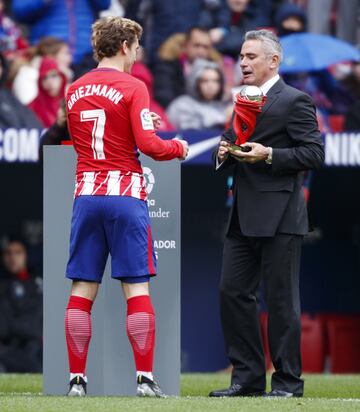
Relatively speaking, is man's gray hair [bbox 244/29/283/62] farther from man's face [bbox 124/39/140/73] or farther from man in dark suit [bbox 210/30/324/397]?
man's face [bbox 124/39/140/73]

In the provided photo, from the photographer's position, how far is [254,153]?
281 inches

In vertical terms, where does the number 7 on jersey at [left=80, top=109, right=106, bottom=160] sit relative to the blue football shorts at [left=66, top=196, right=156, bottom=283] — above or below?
above

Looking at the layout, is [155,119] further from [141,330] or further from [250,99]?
[141,330]

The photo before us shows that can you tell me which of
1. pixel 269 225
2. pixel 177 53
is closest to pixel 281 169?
pixel 269 225

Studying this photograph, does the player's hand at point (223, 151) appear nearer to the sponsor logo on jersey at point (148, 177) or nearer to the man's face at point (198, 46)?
the sponsor logo on jersey at point (148, 177)

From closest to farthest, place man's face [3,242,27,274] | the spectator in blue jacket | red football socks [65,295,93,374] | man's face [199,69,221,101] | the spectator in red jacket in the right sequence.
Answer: red football socks [65,295,93,374], the spectator in red jacket, man's face [3,242,27,274], man's face [199,69,221,101], the spectator in blue jacket

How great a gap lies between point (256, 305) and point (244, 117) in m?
1.03

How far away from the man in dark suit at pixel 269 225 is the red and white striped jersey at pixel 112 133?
641 millimetres

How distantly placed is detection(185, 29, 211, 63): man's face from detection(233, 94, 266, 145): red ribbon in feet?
21.2

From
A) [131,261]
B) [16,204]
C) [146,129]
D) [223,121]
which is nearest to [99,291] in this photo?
[131,261]

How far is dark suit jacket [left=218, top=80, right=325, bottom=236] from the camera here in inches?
285

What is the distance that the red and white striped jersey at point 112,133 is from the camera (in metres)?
6.74

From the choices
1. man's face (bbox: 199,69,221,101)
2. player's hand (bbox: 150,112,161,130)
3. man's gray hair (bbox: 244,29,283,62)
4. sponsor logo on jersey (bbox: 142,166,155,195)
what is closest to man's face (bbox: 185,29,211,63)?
man's face (bbox: 199,69,221,101)

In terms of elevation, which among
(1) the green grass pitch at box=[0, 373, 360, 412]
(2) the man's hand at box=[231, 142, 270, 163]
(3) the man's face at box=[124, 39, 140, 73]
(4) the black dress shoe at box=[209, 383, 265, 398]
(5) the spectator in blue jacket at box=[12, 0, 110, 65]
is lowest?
(4) the black dress shoe at box=[209, 383, 265, 398]
